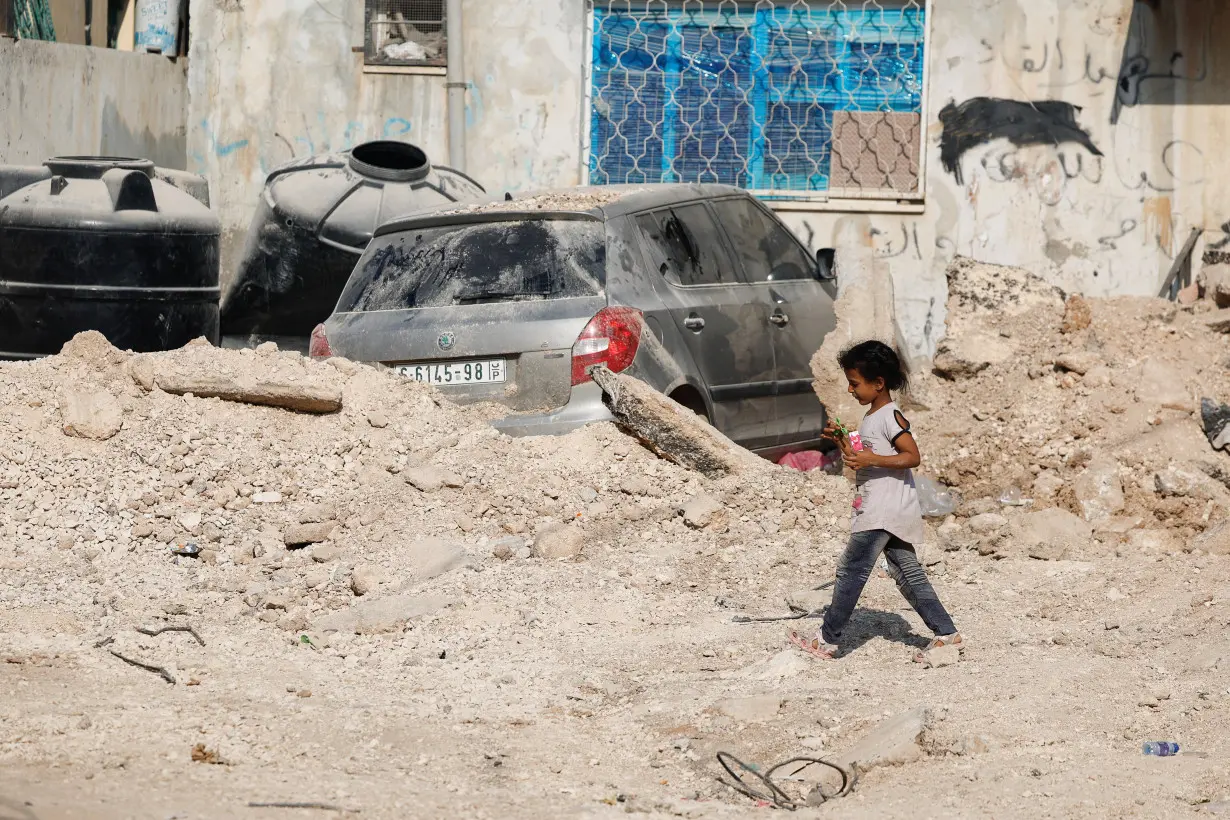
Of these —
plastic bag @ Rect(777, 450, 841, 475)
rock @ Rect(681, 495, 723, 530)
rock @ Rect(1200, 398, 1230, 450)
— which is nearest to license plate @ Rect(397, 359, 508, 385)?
rock @ Rect(681, 495, 723, 530)

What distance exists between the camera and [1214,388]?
758cm

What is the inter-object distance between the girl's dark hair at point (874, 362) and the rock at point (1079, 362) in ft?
9.39

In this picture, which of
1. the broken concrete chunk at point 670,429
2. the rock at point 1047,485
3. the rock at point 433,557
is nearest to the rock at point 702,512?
the broken concrete chunk at point 670,429

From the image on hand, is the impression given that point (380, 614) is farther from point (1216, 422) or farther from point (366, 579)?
point (1216, 422)

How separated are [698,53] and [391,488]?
618 centimetres

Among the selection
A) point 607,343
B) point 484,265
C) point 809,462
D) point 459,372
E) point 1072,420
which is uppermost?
point 484,265

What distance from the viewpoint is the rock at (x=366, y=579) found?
20.3ft

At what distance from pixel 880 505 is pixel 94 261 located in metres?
6.10

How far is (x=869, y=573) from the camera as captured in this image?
5.32 metres

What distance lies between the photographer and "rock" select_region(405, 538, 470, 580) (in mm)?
6309

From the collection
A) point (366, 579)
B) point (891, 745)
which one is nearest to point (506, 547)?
point (366, 579)

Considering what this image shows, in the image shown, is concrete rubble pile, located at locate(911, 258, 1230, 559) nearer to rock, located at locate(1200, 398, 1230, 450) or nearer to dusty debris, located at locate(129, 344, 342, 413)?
rock, located at locate(1200, 398, 1230, 450)

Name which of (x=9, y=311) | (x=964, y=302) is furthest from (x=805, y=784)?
(x=9, y=311)

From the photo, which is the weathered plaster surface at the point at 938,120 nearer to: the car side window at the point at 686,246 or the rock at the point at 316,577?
the car side window at the point at 686,246
